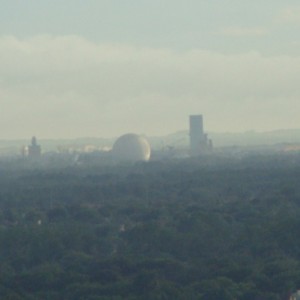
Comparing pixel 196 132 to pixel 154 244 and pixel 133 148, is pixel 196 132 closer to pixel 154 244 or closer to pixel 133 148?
pixel 133 148

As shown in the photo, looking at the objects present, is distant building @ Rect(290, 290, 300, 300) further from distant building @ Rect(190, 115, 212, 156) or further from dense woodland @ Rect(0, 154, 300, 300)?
distant building @ Rect(190, 115, 212, 156)

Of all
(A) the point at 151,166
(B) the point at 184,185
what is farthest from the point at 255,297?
(A) the point at 151,166

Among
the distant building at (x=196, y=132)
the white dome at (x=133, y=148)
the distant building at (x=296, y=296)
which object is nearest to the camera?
the distant building at (x=296, y=296)

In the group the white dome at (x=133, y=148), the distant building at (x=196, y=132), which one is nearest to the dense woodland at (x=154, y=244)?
the white dome at (x=133, y=148)

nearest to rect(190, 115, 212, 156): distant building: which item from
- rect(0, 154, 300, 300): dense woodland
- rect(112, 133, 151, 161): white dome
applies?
rect(112, 133, 151, 161): white dome

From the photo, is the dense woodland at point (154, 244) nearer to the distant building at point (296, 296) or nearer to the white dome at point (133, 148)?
the distant building at point (296, 296)

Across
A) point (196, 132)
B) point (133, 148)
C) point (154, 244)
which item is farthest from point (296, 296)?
point (196, 132)
